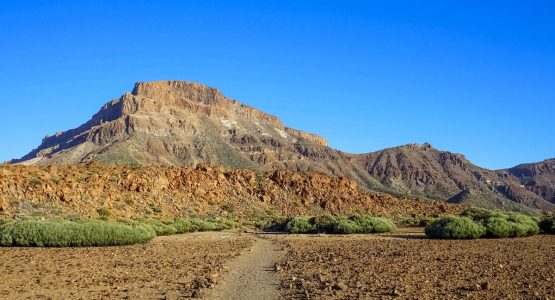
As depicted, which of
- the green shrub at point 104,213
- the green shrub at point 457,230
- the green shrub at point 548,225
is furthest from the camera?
the green shrub at point 104,213

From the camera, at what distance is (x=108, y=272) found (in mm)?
15094

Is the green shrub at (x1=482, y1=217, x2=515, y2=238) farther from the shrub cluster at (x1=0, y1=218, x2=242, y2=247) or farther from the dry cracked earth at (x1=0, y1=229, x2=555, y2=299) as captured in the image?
the shrub cluster at (x1=0, y1=218, x2=242, y2=247)

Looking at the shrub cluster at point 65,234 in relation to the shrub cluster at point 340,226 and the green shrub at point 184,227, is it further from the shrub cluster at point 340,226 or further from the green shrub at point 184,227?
the shrub cluster at point 340,226

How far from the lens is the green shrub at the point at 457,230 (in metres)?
28.8

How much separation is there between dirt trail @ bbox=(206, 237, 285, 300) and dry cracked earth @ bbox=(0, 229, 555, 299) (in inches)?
1.0

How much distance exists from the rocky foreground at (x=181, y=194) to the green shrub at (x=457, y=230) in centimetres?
2404

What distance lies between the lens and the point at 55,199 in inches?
1523

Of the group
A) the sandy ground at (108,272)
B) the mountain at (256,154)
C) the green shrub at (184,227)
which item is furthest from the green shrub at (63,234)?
the mountain at (256,154)

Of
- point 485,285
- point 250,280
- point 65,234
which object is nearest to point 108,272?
point 250,280

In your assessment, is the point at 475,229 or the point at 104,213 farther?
the point at 104,213

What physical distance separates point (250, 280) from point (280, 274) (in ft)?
4.00

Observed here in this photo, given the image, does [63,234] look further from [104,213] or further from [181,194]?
[181,194]

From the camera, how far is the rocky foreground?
38375mm

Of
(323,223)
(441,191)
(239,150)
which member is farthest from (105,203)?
(441,191)
